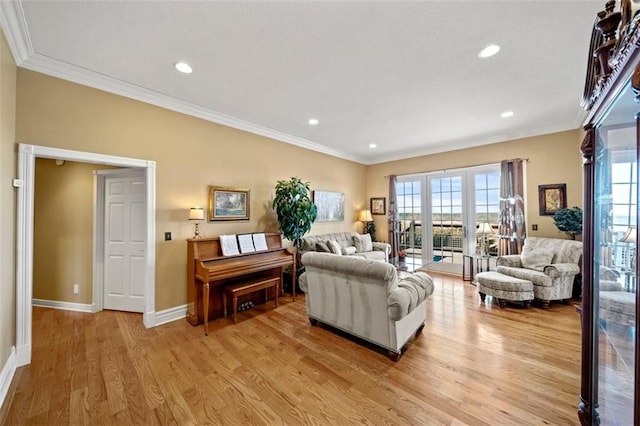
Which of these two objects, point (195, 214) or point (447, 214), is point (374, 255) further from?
point (195, 214)

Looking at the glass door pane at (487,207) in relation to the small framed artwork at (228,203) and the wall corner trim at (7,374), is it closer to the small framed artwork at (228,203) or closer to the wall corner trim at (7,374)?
the small framed artwork at (228,203)

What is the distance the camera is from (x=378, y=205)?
270 inches

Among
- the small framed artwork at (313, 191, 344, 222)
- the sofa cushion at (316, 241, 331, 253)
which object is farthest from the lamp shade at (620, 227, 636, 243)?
the small framed artwork at (313, 191, 344, 222)

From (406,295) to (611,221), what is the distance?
4.85 feet

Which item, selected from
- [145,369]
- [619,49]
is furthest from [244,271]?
[619,49]

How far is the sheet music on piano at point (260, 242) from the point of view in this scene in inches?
155

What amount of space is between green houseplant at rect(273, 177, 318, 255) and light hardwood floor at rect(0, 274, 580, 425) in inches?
66.4

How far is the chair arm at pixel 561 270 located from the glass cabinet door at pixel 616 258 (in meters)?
2.73

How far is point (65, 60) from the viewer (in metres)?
2.49

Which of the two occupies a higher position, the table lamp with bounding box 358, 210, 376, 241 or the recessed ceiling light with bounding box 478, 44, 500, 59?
the recessed ceiling light with bounding box 478, 44, 500, 59

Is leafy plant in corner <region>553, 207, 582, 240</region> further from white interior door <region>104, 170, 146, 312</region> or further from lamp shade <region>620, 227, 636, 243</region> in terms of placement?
white interior door <region>104, 170, 146, 312</region>

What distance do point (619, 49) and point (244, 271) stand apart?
3590mm

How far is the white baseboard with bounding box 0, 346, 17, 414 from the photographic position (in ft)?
6.30

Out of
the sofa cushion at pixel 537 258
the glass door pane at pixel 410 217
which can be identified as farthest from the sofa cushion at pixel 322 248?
the sofa cushion at pixel 537 258
